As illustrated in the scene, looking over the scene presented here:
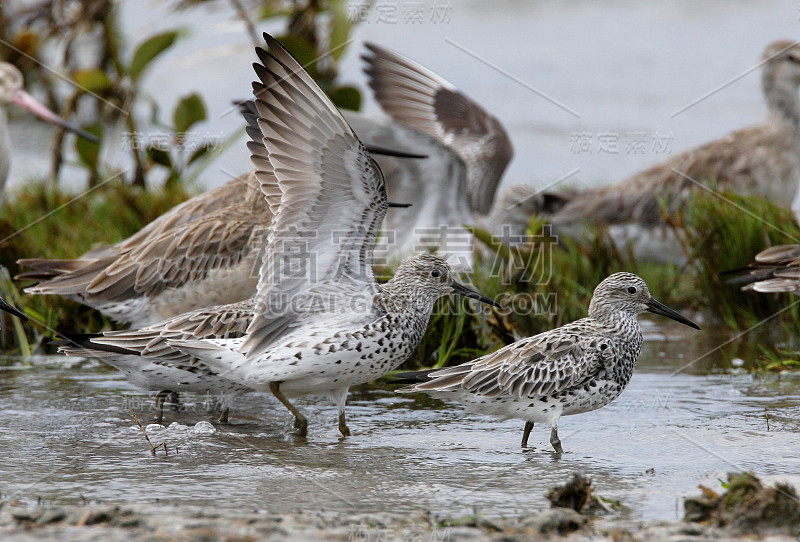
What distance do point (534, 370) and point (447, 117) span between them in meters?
6.04

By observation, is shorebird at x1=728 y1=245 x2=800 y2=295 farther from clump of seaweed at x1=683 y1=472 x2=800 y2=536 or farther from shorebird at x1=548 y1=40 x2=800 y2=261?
clump of seaweed at x1=683 y1=472 x2=800 y2=536

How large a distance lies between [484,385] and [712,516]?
74.7 inches

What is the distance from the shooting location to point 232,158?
1759 cm

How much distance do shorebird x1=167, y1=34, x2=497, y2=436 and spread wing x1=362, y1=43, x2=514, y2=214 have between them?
16.4 feet

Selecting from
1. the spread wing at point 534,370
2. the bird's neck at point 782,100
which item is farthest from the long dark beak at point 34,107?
the bird's neck at point 782,100

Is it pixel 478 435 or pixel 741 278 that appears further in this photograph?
pixel 741 278

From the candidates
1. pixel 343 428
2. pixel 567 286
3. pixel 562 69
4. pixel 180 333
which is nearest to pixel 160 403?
pixel 180 333

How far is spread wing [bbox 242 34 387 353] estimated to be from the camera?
626 cm

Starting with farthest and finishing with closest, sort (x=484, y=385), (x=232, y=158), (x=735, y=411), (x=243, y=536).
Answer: (x=232, y=158) < (x=735, y=411) < (x=484, y=385) < (x=243, y=536)

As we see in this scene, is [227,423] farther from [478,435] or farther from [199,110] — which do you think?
[199,110]

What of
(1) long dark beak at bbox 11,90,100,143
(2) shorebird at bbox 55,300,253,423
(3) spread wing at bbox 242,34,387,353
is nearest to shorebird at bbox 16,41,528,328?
(3) spread wing at bbox 242,34,387,353

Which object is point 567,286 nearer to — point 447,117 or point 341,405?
point 447,117

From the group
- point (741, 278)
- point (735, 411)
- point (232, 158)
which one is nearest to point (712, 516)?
point (735, 411)

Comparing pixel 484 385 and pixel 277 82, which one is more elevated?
pixel 277 82
